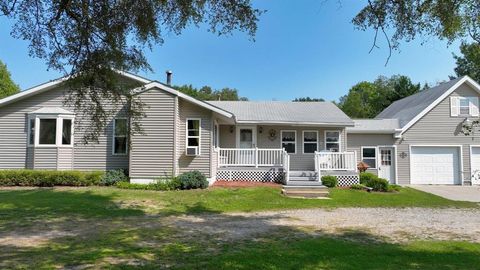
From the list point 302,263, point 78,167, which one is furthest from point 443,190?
point 78,167

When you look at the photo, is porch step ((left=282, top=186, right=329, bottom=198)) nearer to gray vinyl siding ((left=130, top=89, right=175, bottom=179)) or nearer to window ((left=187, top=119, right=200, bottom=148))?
window ((left=187, top=119, right=200, bottom=148))

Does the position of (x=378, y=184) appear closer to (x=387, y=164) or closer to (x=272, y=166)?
(x=272, y=166)

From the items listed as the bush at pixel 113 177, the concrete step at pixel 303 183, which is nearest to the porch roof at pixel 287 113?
the concrete step at pixel 303 183

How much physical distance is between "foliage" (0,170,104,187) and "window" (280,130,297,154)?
988 cm

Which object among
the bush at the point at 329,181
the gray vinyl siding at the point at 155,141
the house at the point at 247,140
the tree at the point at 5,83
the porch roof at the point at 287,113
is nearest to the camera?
the gray vinyl siding at the point at 155,141

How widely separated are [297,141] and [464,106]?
32.8ft

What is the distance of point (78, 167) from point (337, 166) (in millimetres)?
12020

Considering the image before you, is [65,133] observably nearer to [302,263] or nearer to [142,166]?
[142,166]

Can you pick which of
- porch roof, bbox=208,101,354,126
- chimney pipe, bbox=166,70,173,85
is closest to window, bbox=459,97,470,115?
porch roof, bbox=208,101,354,126

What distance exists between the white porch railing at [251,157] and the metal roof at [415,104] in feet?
27.1

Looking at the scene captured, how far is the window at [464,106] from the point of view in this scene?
69.1ft

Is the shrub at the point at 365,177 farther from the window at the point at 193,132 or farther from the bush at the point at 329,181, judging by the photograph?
the window at the point at 193,132

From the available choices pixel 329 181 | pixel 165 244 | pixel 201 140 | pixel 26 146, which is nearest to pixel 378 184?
pixel 329 181

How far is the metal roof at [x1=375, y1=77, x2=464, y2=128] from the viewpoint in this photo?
2139cm
